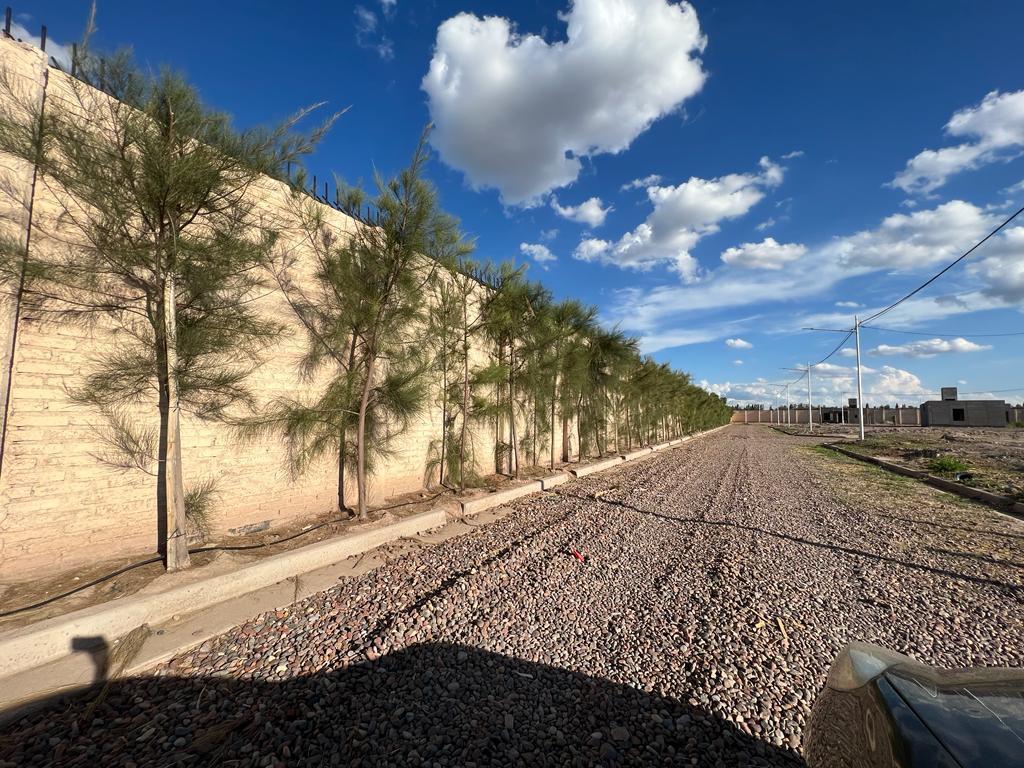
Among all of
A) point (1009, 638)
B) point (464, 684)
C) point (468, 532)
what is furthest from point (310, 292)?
point (1009, 638)

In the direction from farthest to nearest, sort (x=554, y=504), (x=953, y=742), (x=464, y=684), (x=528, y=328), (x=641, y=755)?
(x=528, y=328) < (x=554, y=504) < (x=464, y=684) < (x=641, y=755) < (x=953, y=742)

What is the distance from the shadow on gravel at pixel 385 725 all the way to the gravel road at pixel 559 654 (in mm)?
10

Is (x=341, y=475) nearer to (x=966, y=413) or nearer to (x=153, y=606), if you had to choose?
(x=153, y=606)

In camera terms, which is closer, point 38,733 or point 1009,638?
point 38,733

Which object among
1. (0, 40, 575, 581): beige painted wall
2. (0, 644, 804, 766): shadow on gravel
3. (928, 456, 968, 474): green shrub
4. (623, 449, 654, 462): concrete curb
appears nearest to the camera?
(0, 644, 804, 766): shadow on gravel

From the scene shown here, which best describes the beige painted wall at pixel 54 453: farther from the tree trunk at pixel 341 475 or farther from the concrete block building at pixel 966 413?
the concrete block building at pixel 966 413

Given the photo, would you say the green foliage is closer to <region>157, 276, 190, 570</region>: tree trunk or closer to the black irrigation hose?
the black irrigation hose

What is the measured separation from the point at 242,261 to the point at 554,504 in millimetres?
5969

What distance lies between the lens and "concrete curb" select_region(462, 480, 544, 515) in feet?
22.2

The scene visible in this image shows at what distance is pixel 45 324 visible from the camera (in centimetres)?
350

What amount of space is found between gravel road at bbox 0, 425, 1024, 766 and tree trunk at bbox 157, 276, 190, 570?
Result: 1.31 meters

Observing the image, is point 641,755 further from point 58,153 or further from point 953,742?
point 58,153

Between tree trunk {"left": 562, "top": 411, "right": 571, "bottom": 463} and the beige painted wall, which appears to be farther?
tree trunk {"left": 562, "top": 411, "right": 571, "bottom": 463}

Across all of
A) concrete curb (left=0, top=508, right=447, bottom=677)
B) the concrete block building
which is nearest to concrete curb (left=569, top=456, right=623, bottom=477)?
concrete curb (left=0, top=508, right=447, bottom=677)
